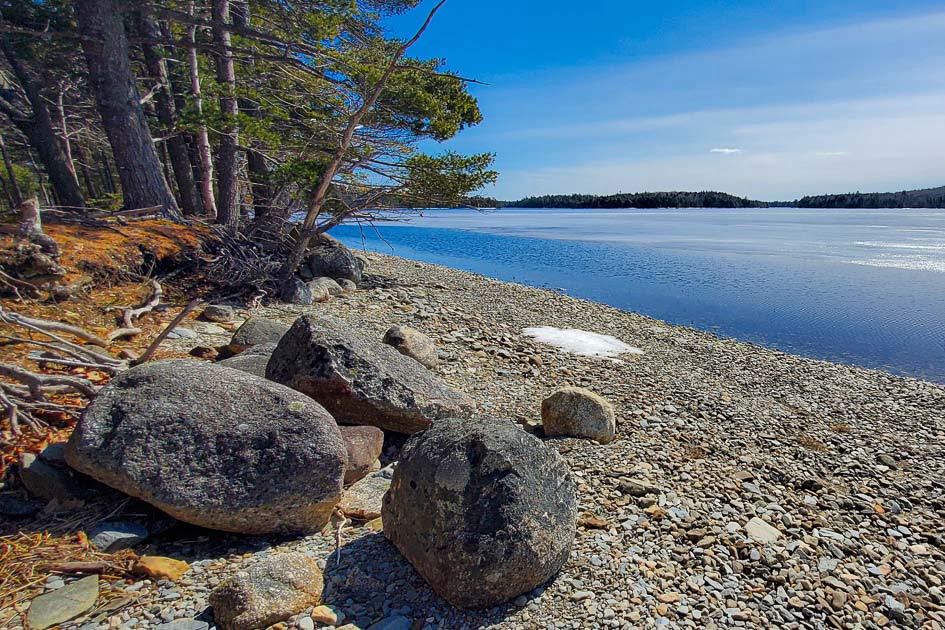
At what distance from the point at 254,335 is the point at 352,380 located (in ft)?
6.78

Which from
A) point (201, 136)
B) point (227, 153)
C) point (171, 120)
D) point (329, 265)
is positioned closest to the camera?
point (201, 136)

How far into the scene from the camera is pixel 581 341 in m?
9.64

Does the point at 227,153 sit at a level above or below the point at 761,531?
above

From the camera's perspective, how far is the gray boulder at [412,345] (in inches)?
253

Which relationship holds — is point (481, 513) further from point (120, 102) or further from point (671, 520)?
point (120, 102)

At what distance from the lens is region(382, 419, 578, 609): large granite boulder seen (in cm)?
267

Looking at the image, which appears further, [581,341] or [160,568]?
[581,341]

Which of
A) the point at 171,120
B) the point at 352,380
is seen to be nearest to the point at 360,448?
the point at 352,380

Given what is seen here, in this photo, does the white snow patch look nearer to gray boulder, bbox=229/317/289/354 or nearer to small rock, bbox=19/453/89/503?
gray boulder, bbox=229/317/289/354

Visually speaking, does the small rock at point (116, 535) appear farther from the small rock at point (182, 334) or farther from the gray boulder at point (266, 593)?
the small rock at point (182, 334)

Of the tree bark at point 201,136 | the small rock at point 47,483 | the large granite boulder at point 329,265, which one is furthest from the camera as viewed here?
the large granite boulder at point 329,265

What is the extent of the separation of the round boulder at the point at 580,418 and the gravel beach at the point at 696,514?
0.53ft

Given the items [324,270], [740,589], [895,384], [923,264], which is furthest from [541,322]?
[923,264]

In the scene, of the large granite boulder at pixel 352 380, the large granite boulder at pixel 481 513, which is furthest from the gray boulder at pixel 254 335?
the large granite boulder at pixel 481 513
